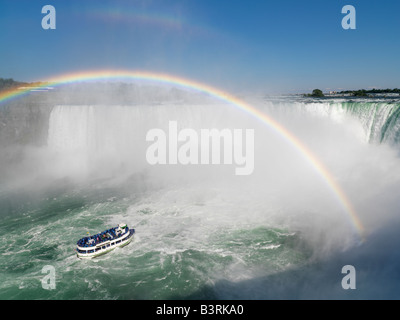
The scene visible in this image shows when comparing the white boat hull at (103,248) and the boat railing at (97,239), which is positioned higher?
the boat railing at (97,239)

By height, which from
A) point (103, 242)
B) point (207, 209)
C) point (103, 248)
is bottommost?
point (103, 248)

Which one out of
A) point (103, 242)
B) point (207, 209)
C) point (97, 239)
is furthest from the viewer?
point (207, 209)

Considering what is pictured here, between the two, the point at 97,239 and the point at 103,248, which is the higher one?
the point at 97,239

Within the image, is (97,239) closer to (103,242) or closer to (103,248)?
(103,242)

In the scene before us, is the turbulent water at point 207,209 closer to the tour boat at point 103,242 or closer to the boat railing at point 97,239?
the tour boat at point 103,242

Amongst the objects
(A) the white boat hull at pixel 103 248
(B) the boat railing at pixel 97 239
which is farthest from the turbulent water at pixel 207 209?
(B) the boat railing at pixel 97 239

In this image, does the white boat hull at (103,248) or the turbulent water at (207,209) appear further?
the white boat hull at (103,248)

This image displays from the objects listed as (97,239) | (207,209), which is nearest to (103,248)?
(97,239)
